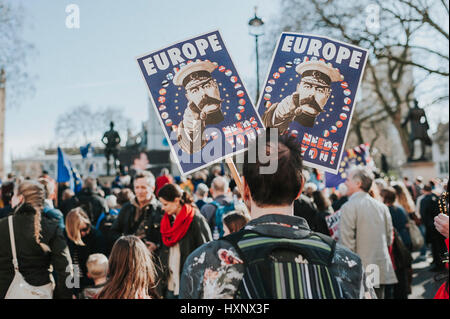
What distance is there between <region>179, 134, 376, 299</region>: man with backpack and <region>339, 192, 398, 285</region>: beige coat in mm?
3109

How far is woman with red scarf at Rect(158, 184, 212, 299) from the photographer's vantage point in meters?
4.21

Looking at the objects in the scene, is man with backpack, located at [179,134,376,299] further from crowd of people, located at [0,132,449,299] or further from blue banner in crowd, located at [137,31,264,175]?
blue banner in crowd, located at [137,31,264,175]

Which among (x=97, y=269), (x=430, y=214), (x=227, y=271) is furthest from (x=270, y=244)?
(x=430, y=214)

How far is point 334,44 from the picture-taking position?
2826 millimetres

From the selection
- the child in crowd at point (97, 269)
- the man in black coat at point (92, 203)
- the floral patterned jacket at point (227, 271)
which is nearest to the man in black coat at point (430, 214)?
the man in black coat at point (92, 203)

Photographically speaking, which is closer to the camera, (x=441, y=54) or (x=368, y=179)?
(x=368, y=179)

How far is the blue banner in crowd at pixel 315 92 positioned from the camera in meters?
2.81

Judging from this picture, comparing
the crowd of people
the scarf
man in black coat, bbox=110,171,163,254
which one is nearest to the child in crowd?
the crowd of people

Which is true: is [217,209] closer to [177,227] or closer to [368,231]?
[177,227]

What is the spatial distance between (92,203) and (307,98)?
4672 millimetres

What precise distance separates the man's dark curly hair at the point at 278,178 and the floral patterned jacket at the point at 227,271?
77 millimetres

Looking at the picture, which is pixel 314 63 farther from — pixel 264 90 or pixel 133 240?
pixel 133 240
